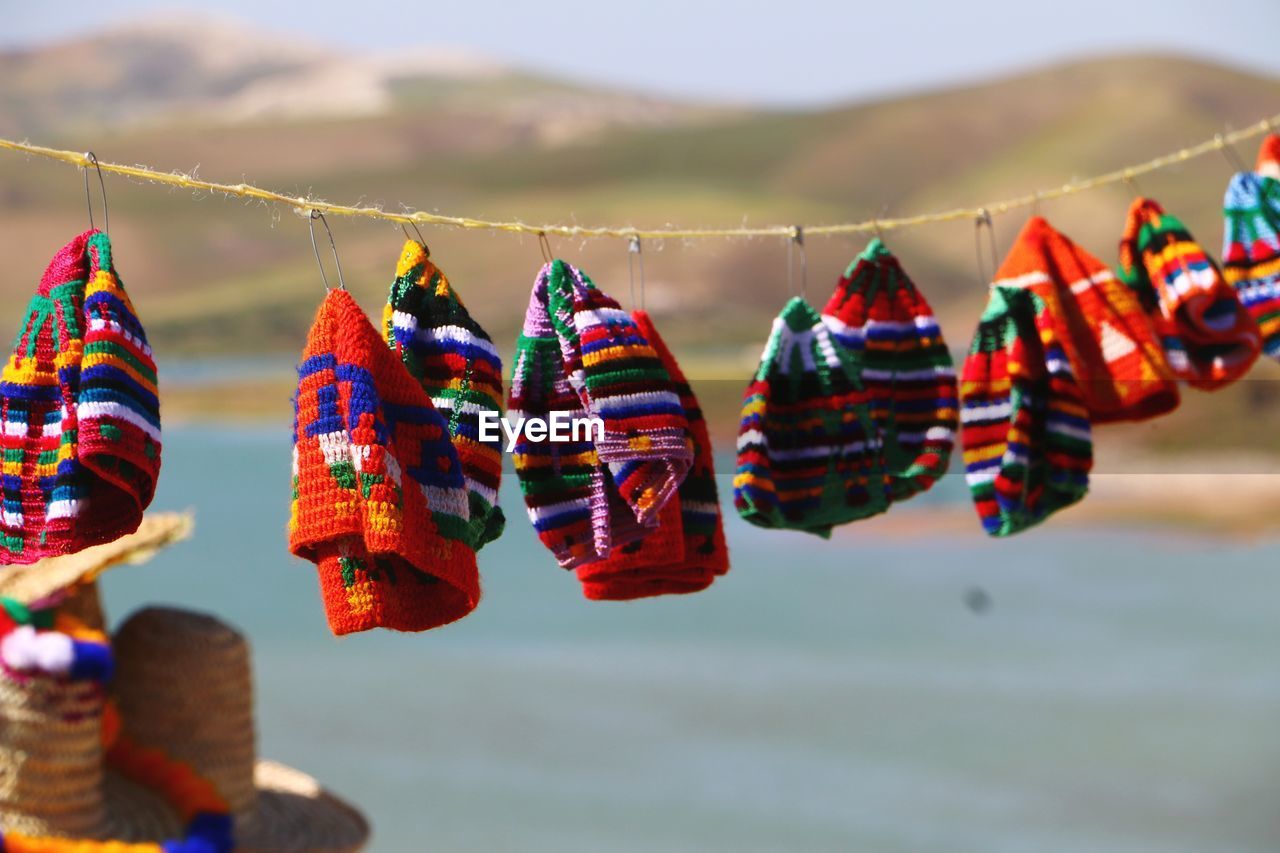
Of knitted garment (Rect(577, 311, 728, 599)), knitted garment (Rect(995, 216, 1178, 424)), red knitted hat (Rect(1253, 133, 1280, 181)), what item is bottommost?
knitted garment (Rect(577, 311, 728, 599))

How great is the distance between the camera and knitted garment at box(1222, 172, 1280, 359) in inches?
89.0

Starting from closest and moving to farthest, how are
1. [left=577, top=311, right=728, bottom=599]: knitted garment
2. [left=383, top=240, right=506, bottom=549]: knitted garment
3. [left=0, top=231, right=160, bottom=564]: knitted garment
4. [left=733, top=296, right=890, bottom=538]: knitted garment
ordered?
1. [left=0, top=231, right=160, bottom=564]: knitted garment
2. [left=383, top=240, right=506, bottom=549]: knitted garment
3. [left=577, top=311, right=728, bottom=599]: knitted garment
4. [left=733, top=296, right=890, bottom=538]: knitted garment

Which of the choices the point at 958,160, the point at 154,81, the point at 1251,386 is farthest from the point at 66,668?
the point at 154,81

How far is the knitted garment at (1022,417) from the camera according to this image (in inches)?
79.1

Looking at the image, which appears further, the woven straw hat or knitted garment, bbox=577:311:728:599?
the woven straw hat

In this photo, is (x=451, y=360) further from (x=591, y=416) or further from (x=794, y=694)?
(x=794, y=694)

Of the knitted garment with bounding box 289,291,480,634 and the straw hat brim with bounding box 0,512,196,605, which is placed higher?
the straw hat brim with bounding box 0,512,196,605

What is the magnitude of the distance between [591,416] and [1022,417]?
0.69 m

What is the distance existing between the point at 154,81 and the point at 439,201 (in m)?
4.13

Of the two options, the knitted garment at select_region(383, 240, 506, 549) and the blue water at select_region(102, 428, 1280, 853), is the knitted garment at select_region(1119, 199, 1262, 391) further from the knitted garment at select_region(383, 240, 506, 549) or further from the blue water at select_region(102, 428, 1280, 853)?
the blue water at select_region(102, 428, 1280, 853)

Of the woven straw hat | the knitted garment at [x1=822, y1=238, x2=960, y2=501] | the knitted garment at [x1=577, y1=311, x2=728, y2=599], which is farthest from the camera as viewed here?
the woven straw hat

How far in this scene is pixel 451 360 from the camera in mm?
1541

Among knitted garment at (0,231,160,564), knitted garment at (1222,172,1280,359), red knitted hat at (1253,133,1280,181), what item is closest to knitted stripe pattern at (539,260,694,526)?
knitted garment at (0,231,160,564)

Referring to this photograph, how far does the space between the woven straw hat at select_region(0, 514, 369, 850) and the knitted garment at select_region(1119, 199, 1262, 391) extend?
1854 mm
